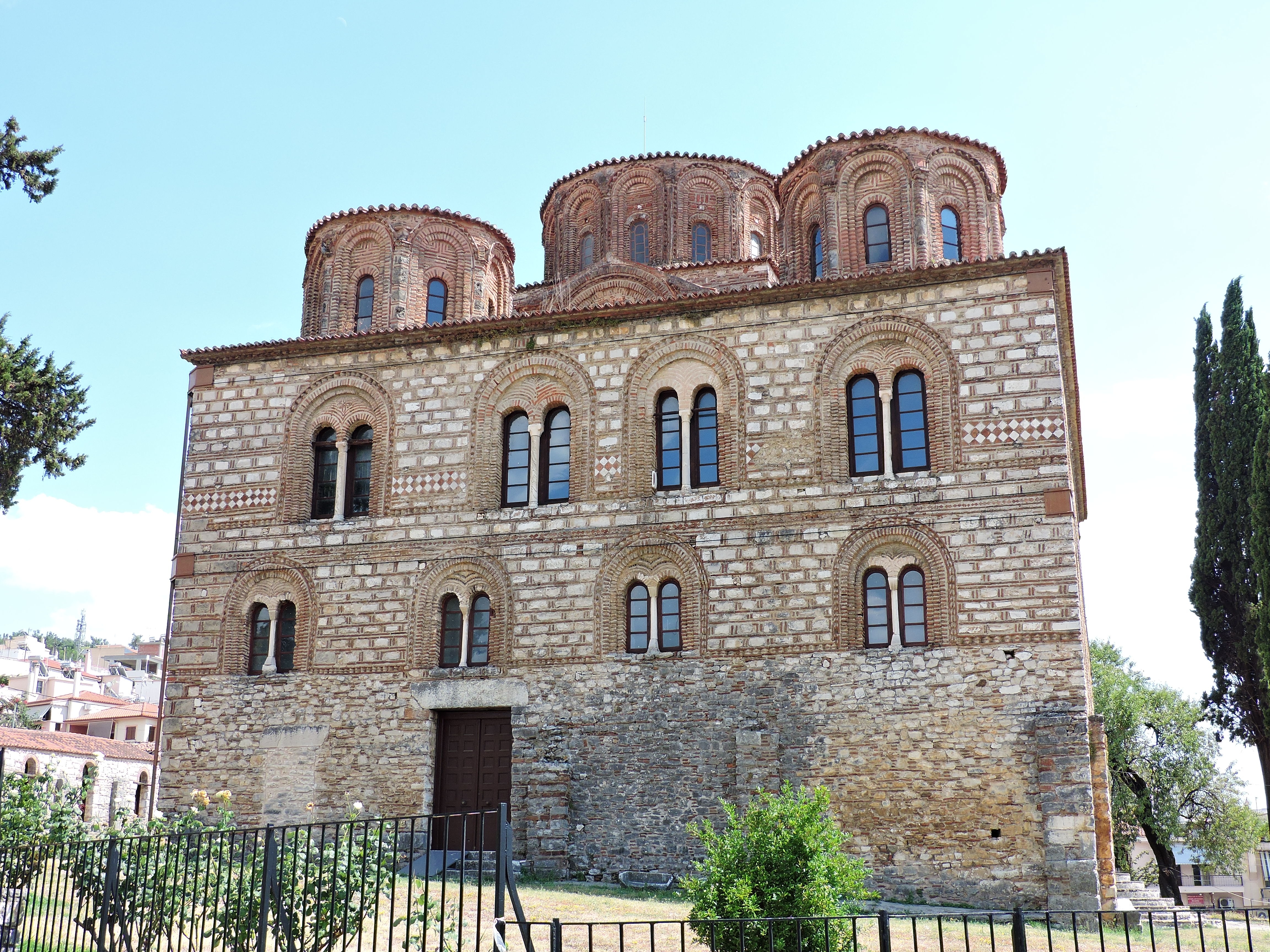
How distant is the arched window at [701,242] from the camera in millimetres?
22734

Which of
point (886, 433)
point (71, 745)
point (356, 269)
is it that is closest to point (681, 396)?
point (886, 433)

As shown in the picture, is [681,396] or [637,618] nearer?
[637,618]

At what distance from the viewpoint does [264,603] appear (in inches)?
683

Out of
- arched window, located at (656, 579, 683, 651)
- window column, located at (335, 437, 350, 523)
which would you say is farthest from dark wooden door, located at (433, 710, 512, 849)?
window column, located at (335, 437, 350, 523)

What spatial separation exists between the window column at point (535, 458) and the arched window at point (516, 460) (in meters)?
0.06

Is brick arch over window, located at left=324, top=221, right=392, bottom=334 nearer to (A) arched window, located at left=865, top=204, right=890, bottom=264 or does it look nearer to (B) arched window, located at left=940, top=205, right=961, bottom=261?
Result: (A) arched window, located at left=865, top=204, right=890, bottom=264

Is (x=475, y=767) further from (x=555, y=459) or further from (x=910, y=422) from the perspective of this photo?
(x=910, y=422)

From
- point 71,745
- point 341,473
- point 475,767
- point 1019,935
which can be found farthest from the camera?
point 71,745

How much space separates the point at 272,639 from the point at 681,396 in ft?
23.7

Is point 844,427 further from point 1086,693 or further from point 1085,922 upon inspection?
point 1085,922

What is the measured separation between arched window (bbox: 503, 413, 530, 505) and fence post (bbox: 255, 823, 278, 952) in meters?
9.63

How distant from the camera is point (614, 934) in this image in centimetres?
1089

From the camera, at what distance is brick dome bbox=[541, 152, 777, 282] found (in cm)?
2267

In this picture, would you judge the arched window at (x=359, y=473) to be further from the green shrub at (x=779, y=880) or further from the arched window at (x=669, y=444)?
the green shrub at (x=779, y=880)
